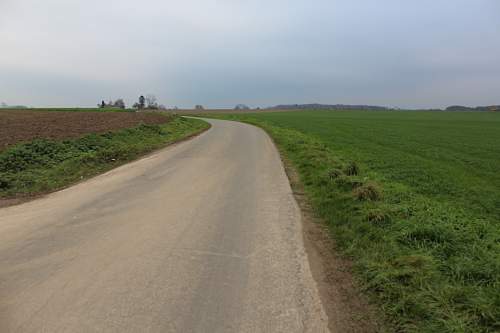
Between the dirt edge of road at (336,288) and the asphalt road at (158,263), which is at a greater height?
the asphalt road at (158,263)

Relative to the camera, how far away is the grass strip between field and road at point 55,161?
8.41m

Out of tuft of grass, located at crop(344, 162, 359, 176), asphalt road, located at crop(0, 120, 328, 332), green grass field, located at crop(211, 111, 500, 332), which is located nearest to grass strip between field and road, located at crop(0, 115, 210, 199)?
asphalt road, located at crop(0, 120, 328, 332)

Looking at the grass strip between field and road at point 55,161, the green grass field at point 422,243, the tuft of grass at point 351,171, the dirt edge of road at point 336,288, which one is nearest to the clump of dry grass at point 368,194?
the green grass field at point 422,243

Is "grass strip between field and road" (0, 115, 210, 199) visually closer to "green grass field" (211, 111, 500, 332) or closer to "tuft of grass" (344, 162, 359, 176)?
"green grass field" (211, 111, 500, 332)

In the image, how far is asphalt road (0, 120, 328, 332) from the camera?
308 centimetres

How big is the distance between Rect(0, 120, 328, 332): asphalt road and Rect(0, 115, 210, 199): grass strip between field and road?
122 cm

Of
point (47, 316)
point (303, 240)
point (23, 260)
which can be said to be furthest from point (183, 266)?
point (23, 260)

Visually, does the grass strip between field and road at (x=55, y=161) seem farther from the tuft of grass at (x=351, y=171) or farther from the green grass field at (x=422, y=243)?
the tuft of grass at (x=351, y=171)

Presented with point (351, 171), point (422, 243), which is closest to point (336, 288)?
point (422, 243)

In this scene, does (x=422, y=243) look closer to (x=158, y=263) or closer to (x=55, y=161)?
(x=158, y=263)

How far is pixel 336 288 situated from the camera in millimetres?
3664

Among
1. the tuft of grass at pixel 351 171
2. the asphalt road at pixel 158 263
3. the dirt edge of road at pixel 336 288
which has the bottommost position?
the dirt edge of road at pixel 336 288

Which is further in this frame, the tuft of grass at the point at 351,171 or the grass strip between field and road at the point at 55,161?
the tuft of grass at the point at 351,171

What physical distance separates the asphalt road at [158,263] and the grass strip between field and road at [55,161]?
3.99ft
